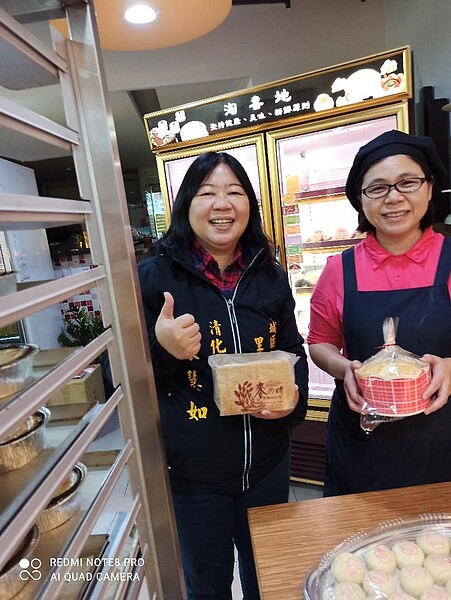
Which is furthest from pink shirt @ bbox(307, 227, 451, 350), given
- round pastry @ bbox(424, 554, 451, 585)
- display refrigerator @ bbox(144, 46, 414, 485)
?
display refrigerator @ bbox(144, 46, 414, 485)

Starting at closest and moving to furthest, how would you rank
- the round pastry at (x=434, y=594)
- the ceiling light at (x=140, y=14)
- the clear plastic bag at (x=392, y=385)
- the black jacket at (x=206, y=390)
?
the round pastry at (x=434, y=594)
the clear plastic bag at (x=392, y=385)
the black jacket at (x=206, y=390)
the ceiling light at (x=140, y=14)

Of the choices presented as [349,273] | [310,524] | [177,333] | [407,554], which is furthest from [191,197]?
[407,554]

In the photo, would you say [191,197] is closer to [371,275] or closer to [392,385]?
[371,275]

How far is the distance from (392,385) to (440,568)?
0.40m

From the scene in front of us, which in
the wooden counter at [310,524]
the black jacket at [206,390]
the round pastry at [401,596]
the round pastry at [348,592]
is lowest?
the wooden counter at [310,524]

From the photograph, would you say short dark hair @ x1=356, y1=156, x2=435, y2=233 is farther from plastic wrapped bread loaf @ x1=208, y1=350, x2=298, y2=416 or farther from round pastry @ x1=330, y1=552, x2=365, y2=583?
round pastry @ x1=330, y1=552, x2=365, y2=583

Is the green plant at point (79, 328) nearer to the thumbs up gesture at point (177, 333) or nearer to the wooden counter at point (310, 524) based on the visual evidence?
the thumbs up gesture at point (177, 333)

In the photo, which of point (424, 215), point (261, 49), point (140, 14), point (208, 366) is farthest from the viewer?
point (261, 49)

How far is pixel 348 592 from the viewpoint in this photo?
768 millimetres

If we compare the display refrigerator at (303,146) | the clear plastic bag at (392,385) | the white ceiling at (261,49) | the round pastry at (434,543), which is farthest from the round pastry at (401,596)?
the white ceiling at (261,49)

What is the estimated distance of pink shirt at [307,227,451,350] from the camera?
1370mm

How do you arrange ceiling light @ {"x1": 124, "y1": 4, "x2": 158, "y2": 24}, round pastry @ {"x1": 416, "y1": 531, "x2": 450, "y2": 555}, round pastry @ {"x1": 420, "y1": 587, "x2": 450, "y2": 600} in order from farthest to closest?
ceiling light @ {"x1": 124, "y1": 4, "x2": 158, "y2": 24} → round pastry @ {"x1": 416, "y1": 531, "x2": 450, "y2": 555} → round pastry @ {"x1": 420, "y1": 587, "x2": 450, "y2": 600}

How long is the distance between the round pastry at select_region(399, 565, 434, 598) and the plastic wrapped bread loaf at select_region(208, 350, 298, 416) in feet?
1.50

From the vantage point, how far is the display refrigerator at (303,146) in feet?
7.40
